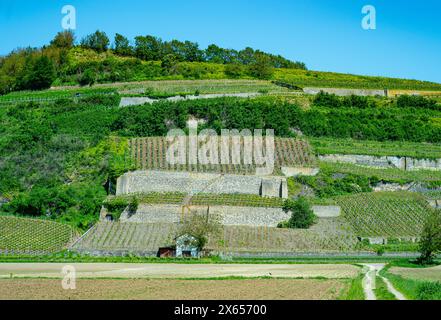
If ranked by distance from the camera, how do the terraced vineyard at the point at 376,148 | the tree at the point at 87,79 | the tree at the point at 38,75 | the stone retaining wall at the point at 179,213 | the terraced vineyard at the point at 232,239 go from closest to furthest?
1. the terraced vineyard at the point at 232,239
2. the stone retaining wall at the point at 179,213
3. the terraced vineyard at the point at 376,148
4. the tree at the point at 87,79
5. the tree at the point at 38,75

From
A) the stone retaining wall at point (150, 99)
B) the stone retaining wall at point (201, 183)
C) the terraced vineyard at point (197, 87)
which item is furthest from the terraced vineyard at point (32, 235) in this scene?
the terraced vineyard at point (197, 87)

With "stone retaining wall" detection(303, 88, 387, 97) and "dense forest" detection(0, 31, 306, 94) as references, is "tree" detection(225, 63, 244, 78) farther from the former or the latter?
"stone retaining wall" detection(303, 88, 387, 97)

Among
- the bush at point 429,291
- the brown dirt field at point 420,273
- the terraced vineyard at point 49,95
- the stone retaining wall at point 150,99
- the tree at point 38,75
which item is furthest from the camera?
the tree at point 38,75

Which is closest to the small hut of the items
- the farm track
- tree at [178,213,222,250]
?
tree at [178,213,222,250]

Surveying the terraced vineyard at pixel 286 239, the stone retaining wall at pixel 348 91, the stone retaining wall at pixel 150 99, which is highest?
the stone retaining wall at pixel 348 91

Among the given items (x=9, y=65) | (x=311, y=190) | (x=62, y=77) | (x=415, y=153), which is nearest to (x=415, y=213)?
(x=311, y=190)

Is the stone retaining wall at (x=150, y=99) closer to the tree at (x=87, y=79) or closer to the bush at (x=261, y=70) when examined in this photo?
the tree at (x=87, y=79)

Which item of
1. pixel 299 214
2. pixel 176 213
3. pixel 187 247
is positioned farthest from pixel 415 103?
pixel 187 247
